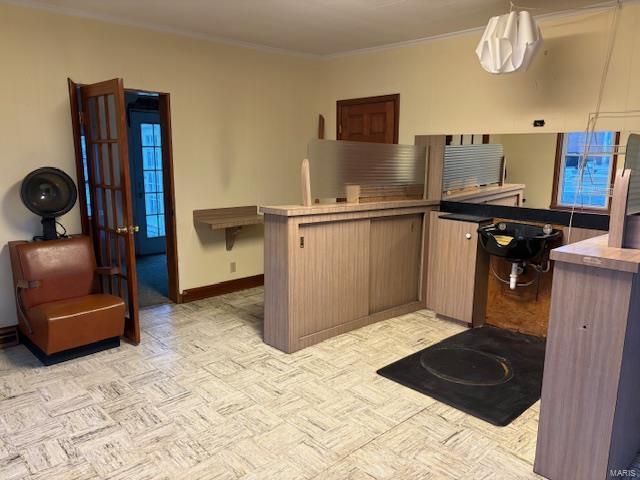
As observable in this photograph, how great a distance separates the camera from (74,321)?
3264 millimetres

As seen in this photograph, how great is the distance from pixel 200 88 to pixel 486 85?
271cm

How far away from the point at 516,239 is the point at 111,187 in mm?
3174

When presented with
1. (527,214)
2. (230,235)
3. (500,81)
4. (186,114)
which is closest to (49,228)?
(186,114)

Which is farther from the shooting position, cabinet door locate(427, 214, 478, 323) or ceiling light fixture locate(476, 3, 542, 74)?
cabinet door locate(427, 214, 478, 323)

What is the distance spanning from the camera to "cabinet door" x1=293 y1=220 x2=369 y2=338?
11.6 ft

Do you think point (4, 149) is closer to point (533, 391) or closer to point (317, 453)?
point (317, 453)

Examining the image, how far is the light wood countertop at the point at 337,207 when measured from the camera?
335cm

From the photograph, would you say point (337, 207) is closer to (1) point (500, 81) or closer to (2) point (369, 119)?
(1) point (500, 81)

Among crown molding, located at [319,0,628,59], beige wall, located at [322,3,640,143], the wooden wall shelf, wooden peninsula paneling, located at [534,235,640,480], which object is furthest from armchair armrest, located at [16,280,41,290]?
crown molding, located at [319,0,628,59]

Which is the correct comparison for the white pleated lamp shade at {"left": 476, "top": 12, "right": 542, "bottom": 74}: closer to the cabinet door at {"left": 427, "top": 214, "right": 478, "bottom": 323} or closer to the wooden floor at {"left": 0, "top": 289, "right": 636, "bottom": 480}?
the cabinet door at {"left": 427, "top": 214, "right": 478, "bottom": 323}

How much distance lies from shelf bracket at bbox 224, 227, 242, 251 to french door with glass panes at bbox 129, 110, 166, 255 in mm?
2058

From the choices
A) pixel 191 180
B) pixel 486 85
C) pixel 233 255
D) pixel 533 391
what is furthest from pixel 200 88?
pixel 533 391

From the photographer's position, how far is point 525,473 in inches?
87.6

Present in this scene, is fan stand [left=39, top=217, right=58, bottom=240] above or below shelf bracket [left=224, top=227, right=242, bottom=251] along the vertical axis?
above
